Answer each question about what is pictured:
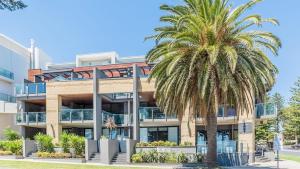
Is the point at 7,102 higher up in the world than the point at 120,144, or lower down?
higher up

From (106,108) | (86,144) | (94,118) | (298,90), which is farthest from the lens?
(298,90)

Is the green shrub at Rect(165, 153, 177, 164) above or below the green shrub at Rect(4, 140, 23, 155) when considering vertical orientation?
below

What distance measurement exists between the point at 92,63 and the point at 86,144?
28454mm

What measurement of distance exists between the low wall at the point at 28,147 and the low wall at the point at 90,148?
554 cm

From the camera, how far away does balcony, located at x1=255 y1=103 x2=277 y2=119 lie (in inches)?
1303

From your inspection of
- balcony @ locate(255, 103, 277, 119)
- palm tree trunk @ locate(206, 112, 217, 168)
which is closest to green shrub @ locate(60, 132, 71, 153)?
palm tree trunk @ locate(206, 112, 217, 168)

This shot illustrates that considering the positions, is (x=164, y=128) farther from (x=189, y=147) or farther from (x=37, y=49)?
(x=37, y=49)

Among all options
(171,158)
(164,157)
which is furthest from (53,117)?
(171,158)

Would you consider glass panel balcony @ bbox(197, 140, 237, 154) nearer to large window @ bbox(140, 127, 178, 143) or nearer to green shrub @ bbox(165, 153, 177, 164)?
green shrub @ bbox(165, 153, 177, 164)

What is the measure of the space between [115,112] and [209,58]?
77.3 ft

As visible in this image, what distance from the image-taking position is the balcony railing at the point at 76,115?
38625 millimetres

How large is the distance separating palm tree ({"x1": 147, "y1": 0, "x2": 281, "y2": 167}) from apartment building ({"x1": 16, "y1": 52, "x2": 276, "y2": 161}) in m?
10.1

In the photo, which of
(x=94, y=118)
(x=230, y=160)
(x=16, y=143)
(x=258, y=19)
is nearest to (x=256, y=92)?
(x=258, y=19)

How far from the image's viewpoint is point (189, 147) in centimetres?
3228
